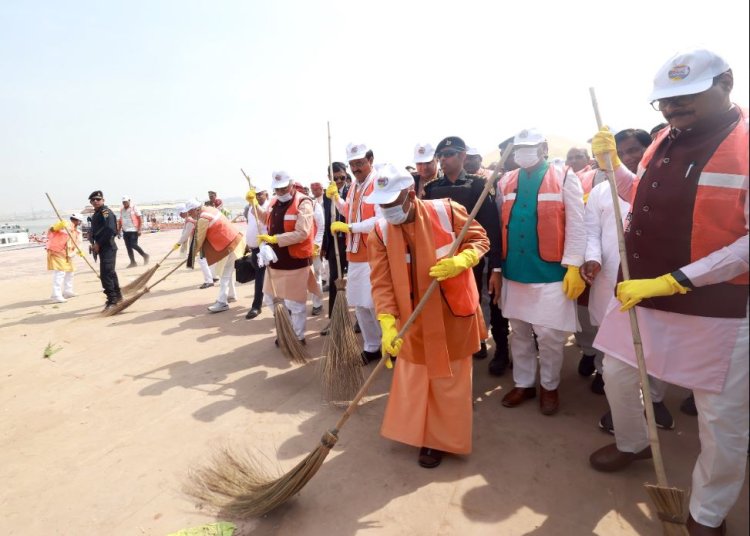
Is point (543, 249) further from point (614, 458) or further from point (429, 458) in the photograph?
point (429, 458)

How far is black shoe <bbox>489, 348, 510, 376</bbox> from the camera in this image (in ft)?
13.3

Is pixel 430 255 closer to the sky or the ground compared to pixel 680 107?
closer to the ground

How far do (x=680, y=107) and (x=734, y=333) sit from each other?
1.00 metres

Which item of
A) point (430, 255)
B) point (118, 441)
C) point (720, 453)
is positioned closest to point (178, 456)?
point (118, 441)

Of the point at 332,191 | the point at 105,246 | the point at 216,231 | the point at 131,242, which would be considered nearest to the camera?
the point at 332,191

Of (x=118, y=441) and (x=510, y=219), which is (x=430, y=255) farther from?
(x=118, y=441)

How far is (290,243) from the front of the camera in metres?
4.82

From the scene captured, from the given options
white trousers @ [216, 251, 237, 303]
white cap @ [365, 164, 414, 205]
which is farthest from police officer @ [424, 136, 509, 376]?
white trousers @ [216, 251, 237, 303]

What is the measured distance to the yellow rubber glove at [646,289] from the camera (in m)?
1.88

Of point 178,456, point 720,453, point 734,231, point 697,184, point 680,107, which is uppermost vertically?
point 680,107

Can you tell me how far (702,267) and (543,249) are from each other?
4.50 feet

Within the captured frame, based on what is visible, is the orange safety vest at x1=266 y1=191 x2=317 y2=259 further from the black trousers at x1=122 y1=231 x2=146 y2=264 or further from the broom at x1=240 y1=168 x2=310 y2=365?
the black trousers at x1=122 y1=231 x2=146 y2=264

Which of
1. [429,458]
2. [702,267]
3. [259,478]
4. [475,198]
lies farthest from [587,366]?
[259,478]

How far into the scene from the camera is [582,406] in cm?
339
